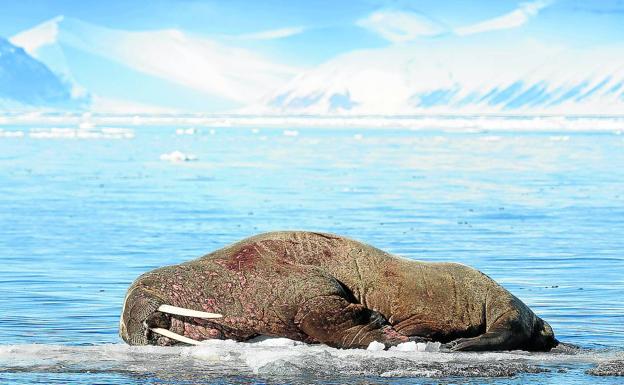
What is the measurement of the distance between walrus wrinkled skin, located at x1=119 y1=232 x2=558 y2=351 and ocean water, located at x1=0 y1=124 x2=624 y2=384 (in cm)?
13

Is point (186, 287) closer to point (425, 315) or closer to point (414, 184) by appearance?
point (425, 315)

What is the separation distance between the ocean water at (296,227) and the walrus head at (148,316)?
74 mm

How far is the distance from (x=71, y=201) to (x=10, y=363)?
1169cm

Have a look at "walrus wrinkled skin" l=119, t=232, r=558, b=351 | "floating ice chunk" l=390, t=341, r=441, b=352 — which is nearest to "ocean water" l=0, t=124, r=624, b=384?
"floating ice chunk" l=390, t=341, r=441, b=352

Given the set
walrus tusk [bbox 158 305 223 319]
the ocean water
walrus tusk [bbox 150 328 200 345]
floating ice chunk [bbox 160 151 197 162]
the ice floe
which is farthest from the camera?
floating ice chunk [bbox 160 151 197 162]

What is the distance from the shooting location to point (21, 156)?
3100 cm

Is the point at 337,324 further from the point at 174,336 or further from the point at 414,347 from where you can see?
the point at 174,336

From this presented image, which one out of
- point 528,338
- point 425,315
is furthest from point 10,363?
point 528,338

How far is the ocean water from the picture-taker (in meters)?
6.07

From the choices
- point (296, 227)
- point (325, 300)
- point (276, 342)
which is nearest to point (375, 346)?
point (325, 300)

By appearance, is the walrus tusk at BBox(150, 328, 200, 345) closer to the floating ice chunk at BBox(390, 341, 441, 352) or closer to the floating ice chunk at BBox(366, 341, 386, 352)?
the floating ice chunk at BBox(366, 341, 386, 352)

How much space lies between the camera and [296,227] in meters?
14.0

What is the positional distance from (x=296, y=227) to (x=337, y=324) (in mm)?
7525

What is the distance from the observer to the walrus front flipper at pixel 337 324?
645 cm
